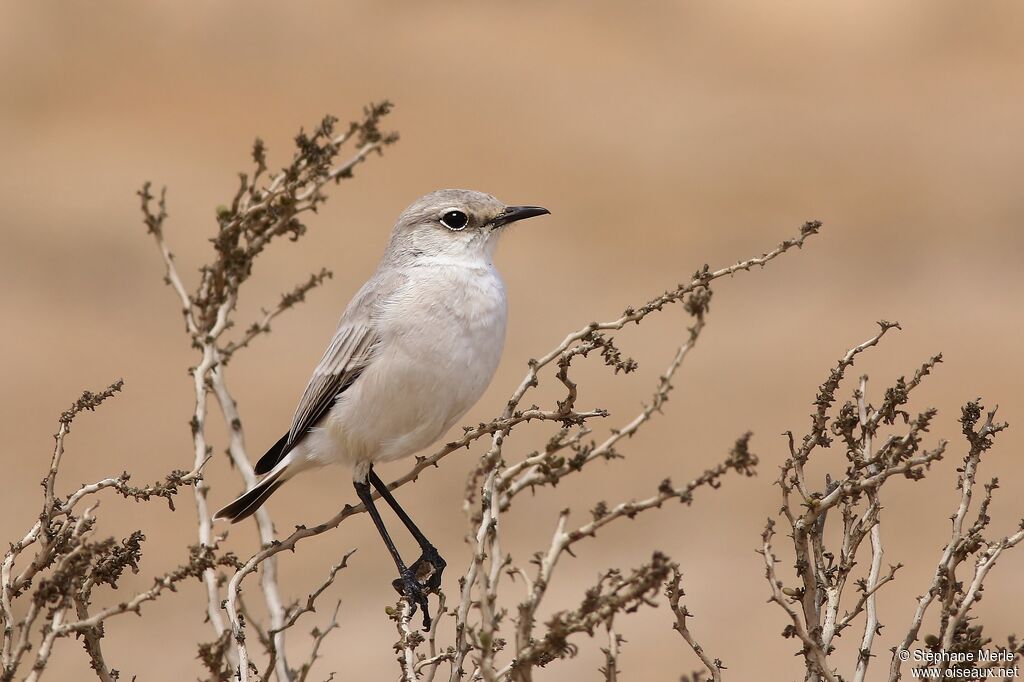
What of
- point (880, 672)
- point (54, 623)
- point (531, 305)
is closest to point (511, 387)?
point (531, 305)

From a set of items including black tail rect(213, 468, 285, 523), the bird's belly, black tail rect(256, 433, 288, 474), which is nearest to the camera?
the bird's belly

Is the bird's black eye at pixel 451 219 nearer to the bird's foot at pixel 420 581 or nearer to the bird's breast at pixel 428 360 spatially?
the bird's breast at pixel 428 360

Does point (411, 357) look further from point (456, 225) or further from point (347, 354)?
point (456, 225)

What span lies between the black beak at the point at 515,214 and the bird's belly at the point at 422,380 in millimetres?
522

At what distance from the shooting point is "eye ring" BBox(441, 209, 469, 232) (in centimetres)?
629

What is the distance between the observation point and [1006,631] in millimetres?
13305

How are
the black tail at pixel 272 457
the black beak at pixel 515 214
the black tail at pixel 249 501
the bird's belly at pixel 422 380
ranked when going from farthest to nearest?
the black tail at pixel 272 457
the black beak at pixel 515 214
the black tail at pixel 249 501
the bird's belly at pixel 422 380

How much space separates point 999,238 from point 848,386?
239 inches

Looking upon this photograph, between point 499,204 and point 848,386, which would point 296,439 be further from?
point 848,386

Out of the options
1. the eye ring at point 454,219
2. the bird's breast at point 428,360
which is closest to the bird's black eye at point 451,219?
the eye ring at point 454,219

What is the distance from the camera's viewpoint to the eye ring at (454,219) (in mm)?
6293

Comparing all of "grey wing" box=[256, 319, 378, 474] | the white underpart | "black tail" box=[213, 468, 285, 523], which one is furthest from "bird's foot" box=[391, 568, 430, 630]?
"grey wing" box=[256, 319, 378, 474]

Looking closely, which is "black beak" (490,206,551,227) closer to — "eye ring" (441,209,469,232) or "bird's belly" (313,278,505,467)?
"eye ring" (441,209,469,232)

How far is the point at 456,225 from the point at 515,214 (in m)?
0.30
